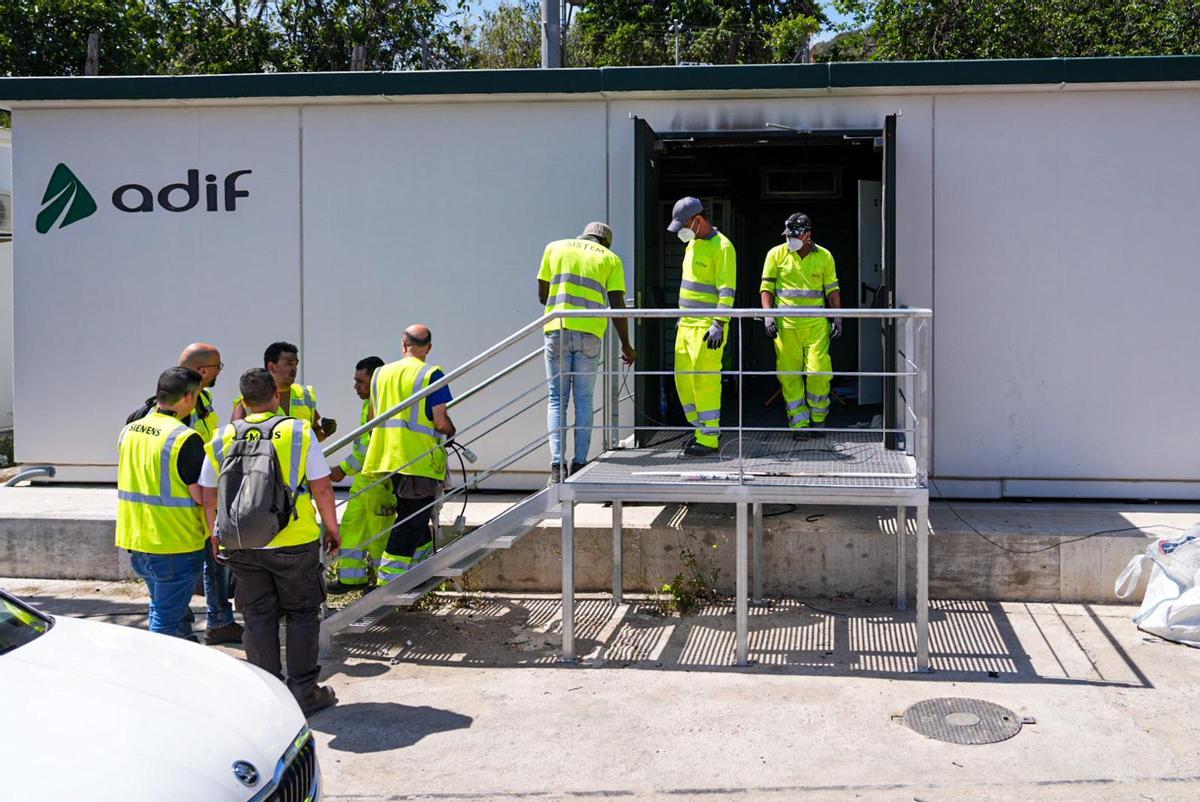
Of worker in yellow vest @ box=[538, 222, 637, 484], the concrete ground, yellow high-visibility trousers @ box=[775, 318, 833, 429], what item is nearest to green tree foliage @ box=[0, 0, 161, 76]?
the concrete ground

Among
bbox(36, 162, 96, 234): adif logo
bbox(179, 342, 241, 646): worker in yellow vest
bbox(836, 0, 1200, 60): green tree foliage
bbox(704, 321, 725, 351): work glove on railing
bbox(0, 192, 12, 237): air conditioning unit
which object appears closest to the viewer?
bbox(179, 342, 241, 646): worker in yellow vest

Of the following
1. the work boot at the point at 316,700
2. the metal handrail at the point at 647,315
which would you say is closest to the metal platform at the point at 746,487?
the metal handrail at the point at 647,315

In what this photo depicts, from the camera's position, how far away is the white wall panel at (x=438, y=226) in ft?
31.2

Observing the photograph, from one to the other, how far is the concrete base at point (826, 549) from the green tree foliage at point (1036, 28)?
1422 centimetres

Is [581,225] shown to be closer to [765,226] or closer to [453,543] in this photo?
[453,543]

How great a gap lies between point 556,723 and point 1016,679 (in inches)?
99.7

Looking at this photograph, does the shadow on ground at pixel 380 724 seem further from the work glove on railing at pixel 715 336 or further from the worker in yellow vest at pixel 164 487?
the work glove on railing at pixel 715 336

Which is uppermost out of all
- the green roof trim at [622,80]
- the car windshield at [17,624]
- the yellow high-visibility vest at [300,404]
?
the green roof trim at [622,80]

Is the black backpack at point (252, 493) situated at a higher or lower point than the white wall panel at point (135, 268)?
lower

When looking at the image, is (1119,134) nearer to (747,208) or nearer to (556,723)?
(747,208)

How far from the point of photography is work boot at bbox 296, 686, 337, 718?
19.4 feet

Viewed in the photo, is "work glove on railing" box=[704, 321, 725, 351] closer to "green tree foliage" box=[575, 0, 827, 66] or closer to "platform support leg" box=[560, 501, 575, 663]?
"platform support leg" box=[560, 501, 575, 663]

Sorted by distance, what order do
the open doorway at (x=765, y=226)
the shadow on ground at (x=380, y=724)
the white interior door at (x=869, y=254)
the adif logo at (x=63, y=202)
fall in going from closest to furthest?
the shadow on ground at (x=380, y=724)
the open doorway at (x=765, y=226)
the white interior door at (x=869, y=254)
the adif logo at (x=63, y=202)

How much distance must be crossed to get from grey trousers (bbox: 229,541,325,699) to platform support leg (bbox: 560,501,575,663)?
4.83ft
